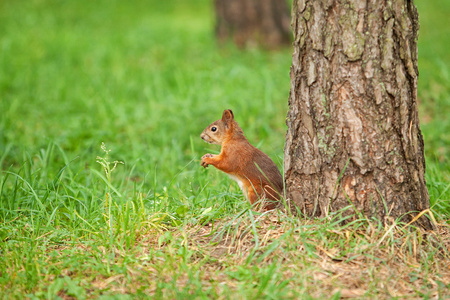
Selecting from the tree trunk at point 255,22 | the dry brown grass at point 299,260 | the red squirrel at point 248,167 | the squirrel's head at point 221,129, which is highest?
the tree trunk at point 255,22

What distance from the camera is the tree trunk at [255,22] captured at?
8547 millimetres

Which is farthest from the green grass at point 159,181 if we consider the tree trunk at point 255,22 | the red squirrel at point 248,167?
the tree trunk at point 255,22

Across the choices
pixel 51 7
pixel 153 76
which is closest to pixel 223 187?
pixel 153 76

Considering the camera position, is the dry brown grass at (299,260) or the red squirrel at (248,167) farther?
the red squirrel at (248,167)

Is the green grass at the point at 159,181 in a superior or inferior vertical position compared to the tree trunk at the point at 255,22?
inferior

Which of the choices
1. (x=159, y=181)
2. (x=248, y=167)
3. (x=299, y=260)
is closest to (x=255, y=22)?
(x=159, y=181)

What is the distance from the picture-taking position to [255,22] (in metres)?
8.61

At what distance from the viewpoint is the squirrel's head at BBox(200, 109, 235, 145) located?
12.1 feet

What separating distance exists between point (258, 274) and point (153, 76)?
211 inches

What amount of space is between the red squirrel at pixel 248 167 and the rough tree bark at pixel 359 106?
48 cm

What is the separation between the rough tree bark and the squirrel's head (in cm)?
88

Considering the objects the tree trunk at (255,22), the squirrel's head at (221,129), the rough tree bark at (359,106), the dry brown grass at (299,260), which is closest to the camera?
the dry brown grass at (299,260)

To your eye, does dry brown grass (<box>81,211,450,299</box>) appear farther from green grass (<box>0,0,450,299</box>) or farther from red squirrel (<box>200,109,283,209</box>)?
red squirrel (<box>200,109,283,209</box>)

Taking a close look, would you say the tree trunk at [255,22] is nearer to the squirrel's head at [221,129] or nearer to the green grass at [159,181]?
the green grass at [159,181]
